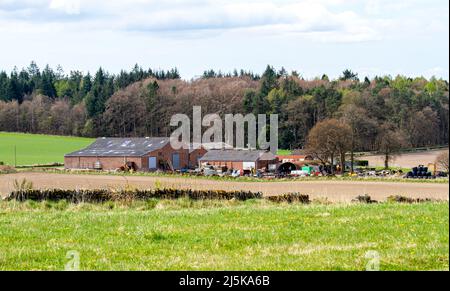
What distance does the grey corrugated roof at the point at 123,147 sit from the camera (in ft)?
245

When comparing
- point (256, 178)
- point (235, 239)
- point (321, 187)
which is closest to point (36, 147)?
point (256, 178)

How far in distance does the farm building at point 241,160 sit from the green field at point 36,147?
77.0ft

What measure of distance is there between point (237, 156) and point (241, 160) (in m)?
1.22

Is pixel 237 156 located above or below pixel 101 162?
above

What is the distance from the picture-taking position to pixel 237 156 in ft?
244

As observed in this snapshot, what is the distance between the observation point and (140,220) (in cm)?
1691

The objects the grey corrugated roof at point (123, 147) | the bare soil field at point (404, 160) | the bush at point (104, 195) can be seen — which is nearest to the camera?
the bush at point (104, 195)

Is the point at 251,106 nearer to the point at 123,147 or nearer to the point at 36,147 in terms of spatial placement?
the point at 36,147

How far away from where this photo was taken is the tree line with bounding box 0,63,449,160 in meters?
85.2

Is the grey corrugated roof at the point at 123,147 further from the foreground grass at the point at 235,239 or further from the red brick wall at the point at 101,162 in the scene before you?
the foreground grass at the point at 235,239

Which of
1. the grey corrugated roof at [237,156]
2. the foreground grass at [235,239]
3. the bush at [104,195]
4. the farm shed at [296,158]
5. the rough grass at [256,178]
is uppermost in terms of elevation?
the foreground grass at [235,239]

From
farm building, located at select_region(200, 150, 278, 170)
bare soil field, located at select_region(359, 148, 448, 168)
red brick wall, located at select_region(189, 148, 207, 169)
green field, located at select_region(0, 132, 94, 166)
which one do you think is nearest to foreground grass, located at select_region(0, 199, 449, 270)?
farm building, located at select_region(200, 150, 278, 170)

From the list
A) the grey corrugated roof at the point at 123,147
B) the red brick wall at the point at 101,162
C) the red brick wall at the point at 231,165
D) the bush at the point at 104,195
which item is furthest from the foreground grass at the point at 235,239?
the grey corrugated roof at the point at 123,147
